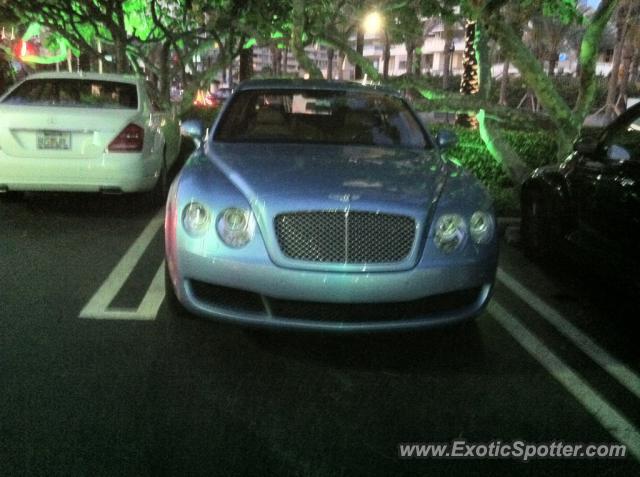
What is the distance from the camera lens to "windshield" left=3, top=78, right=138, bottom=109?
7.69 metres

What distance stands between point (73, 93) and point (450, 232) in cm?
593

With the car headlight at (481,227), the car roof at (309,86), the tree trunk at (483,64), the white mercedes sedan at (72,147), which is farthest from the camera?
the tree trunk at (483,64)

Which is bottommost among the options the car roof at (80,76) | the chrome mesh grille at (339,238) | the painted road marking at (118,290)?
the painted road marking at (118,290)

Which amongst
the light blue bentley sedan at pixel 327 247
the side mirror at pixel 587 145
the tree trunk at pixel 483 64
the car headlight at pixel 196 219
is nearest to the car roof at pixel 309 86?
the side mirror at pixel 587 145

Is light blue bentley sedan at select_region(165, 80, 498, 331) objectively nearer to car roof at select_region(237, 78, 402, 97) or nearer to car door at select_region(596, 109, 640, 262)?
car door at select_region(596, 109, 640, 262)

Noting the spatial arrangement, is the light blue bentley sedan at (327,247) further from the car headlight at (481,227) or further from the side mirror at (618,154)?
the side mirror at (618,154)

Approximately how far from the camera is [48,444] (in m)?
3.01

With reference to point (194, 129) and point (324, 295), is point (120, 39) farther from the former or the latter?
point (324, 295)

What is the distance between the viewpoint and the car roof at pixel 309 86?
5.72m

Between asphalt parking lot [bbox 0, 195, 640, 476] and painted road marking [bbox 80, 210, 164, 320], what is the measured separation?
20mm

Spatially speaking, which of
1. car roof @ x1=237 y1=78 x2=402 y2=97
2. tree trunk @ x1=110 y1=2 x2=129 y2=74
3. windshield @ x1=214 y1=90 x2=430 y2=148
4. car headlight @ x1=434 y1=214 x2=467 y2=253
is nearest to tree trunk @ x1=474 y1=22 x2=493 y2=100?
car roof @ x1=237 y1=78 x2=402 y2=97

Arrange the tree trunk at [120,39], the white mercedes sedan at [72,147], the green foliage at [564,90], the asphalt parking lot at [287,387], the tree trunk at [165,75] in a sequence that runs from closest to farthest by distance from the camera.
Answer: the asphalt parking lot at [287,387] → the white mercedes sedan at [72,147] → the tree trunk at [120,39] → the tree trunk at [165,75] → the green foliage at [564,90]

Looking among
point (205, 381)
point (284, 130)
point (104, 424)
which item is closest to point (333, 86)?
point (284, 130)

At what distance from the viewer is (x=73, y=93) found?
8.34m
